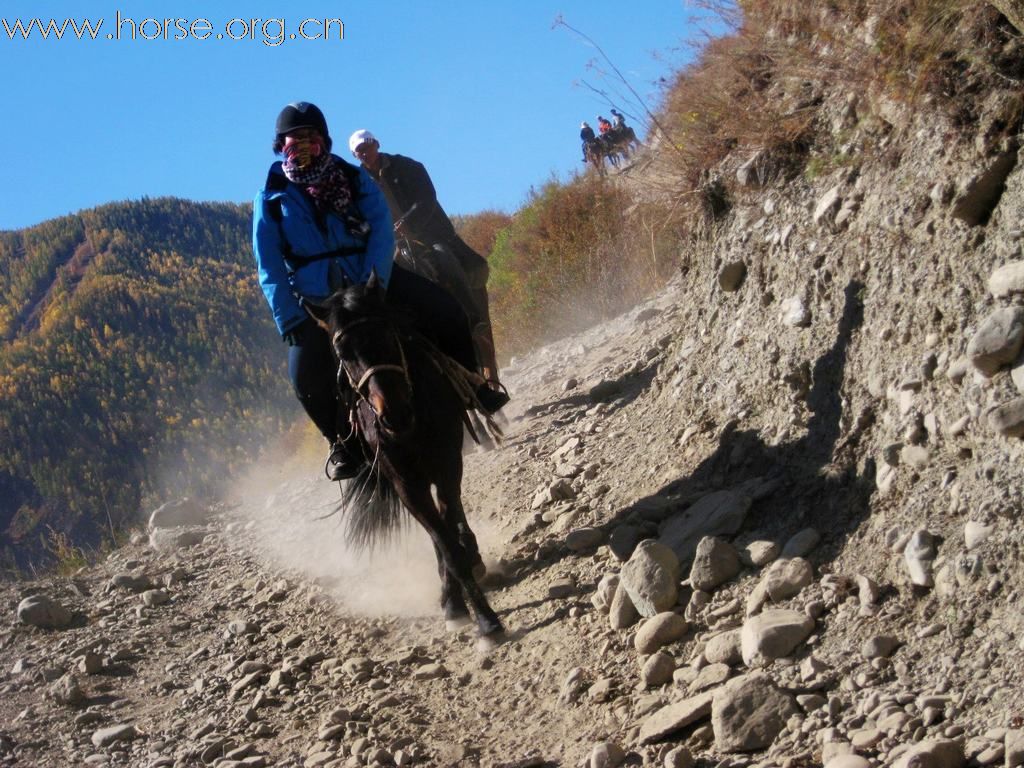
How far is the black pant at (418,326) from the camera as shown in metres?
6.02

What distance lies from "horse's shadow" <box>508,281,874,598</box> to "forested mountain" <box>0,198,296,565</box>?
31.6 m

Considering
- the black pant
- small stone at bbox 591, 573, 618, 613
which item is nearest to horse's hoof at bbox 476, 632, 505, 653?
small stone at bbox 591, 573, 618, 613

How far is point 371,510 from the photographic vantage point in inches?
259

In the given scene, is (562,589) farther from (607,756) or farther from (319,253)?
(319,253)

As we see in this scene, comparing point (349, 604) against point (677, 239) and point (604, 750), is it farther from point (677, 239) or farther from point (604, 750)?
point (677, 239)

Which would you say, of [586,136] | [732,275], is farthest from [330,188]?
[586,136]

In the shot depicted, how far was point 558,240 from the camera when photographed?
16094 mm

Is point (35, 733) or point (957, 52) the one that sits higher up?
point (957, 52)

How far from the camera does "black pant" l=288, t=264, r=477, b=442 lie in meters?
6.02

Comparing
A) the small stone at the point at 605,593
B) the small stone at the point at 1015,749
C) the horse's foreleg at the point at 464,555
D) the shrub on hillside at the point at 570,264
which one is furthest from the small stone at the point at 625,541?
the shrub on hillside at the point at 570,264

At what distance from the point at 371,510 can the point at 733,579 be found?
2629 mm

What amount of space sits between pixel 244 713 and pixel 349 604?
1.37m

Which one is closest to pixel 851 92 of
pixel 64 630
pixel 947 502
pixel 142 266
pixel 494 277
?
pixel 947 502

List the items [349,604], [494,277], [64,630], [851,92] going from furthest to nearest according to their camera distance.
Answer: [494,277] → [64,630] → [349,604] → [851,92]
